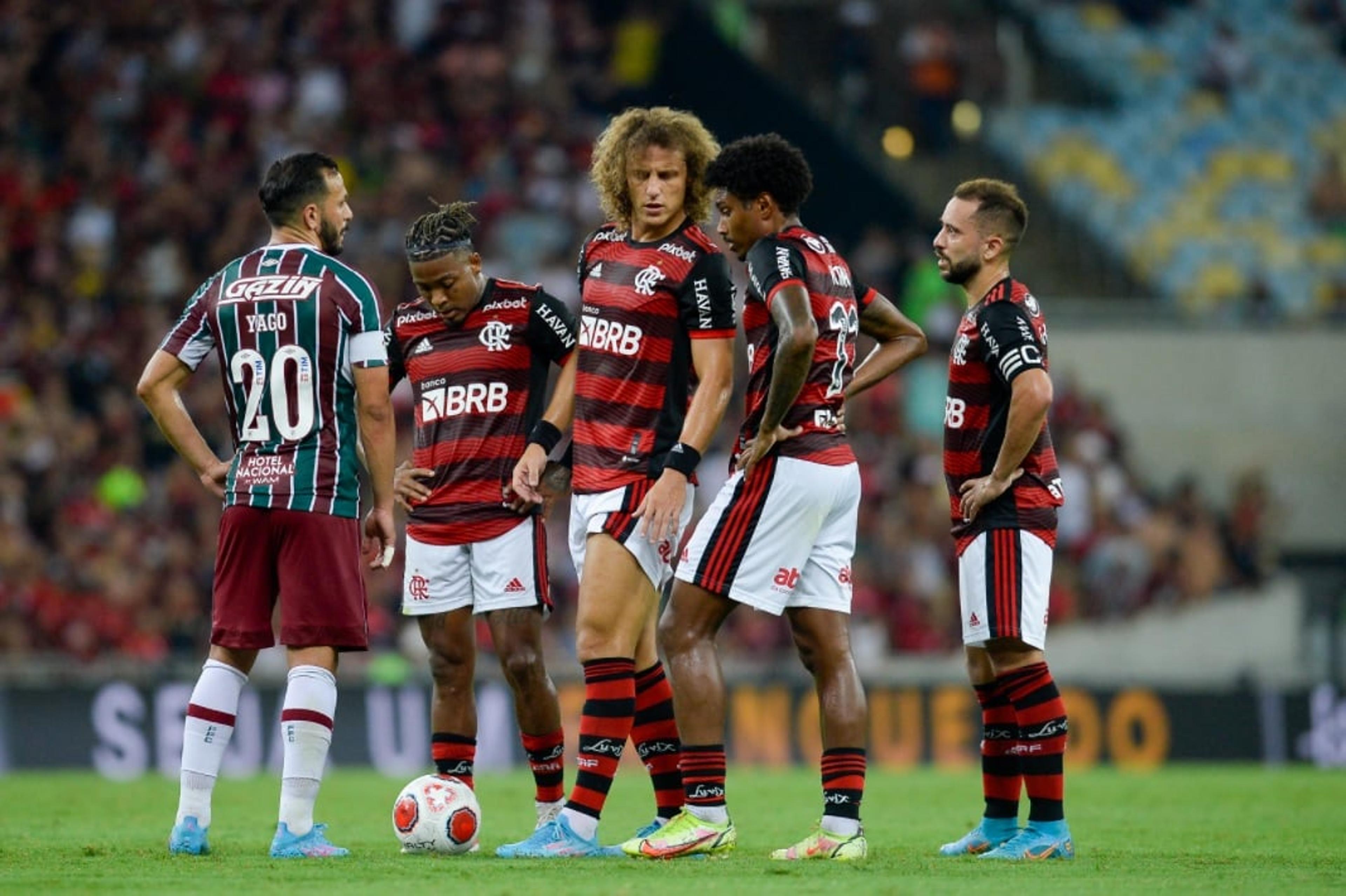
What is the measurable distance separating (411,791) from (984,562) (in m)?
2.39

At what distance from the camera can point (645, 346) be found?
8008 millimetres

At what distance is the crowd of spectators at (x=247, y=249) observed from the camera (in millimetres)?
17922

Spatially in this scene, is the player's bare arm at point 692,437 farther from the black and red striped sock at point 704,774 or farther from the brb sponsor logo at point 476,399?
the brb sponsor logo at point 476,399

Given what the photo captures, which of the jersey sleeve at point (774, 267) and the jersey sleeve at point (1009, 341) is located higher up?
the jersey sleeve at point (774, 267)

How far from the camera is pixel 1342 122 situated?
2595 cm

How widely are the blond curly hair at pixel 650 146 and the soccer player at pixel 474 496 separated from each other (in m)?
0.56

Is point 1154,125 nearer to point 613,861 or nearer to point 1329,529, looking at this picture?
point 1329,529

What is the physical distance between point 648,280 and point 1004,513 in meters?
1.67

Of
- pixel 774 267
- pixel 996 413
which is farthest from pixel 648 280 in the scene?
pixel 996 413

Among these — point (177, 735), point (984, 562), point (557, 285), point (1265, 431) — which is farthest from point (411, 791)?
point (1265, 431)

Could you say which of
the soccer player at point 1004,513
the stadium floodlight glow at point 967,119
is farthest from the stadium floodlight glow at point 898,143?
the soccer player at point 1004,513

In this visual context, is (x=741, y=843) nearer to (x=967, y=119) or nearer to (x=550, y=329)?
(x=550, y=329)

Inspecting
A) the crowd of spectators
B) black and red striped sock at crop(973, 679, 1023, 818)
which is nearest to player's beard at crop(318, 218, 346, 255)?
black and red striped sock at crop(973, 679, 1023, 818)

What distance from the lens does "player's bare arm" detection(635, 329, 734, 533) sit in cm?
782
